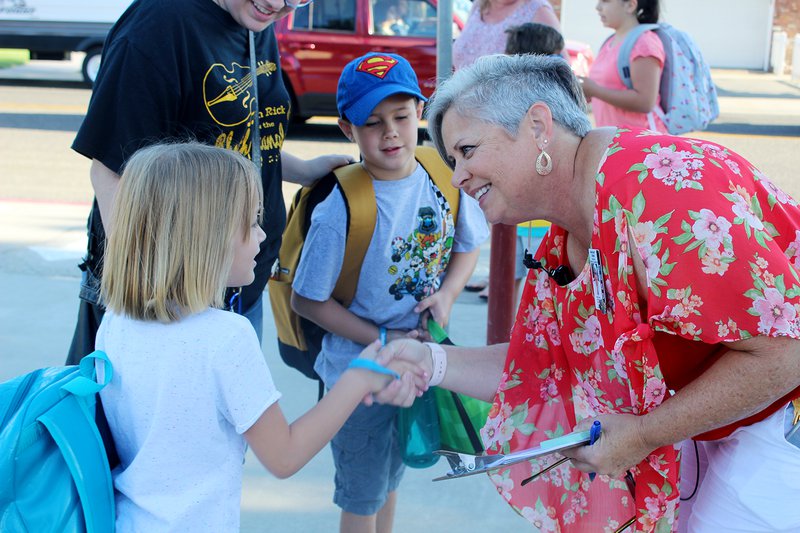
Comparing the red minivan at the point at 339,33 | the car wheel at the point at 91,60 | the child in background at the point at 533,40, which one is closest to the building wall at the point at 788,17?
the red minivan at the point at 339,33

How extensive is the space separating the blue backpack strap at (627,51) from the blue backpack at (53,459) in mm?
3447

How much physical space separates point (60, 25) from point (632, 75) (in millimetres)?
13335

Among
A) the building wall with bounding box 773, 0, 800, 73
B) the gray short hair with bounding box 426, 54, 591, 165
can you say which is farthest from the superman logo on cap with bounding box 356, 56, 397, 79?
the building wall with bounding box 773, 0, 800, 73

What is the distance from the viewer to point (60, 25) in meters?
15.4

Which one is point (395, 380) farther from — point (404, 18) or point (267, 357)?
point (404, 18)

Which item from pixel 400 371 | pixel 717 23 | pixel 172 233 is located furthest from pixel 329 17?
pixel 717 23

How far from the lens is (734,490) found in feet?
6.05

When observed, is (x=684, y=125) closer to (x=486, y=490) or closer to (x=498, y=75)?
(x=486, y=490)

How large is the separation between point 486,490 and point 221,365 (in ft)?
6.03

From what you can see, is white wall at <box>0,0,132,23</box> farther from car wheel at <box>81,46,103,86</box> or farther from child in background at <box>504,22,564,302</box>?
child in background at <box>504,22,564,302</box>

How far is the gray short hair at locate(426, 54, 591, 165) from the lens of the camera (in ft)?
6.53

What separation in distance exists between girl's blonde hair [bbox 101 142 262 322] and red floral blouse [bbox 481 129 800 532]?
2.43 feet

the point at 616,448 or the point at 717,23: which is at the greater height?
the point at 717,23

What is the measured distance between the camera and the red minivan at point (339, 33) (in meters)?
10.7
